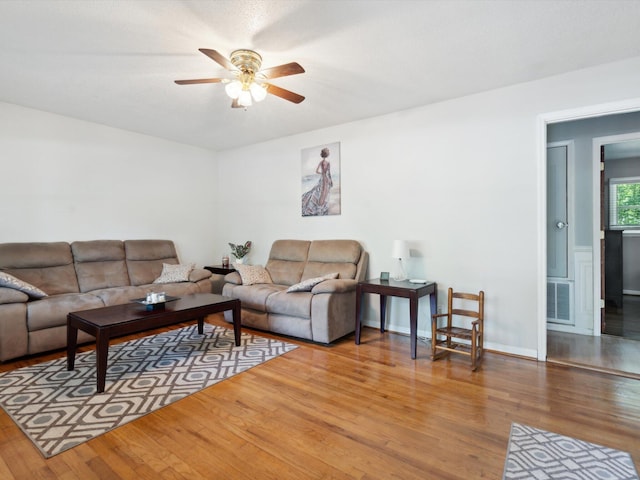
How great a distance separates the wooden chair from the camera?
9.48 feet

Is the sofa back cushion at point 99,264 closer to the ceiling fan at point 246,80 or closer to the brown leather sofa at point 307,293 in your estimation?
the brown leather sofa at point 307,293

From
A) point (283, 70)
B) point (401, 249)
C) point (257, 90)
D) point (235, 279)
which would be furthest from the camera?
point (235, 279)

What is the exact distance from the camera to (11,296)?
116 inches

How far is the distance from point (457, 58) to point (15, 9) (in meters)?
3.07

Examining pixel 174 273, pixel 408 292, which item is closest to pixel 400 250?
pixel 408 292

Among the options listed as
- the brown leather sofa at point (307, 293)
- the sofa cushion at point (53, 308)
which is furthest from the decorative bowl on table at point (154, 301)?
the brown leather sofa at point (307, 293)

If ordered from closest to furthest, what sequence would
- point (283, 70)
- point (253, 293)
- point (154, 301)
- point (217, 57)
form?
point (217, 57) < point (283, 70) < point (154, 301) < point (253, 293)

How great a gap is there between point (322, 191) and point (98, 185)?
298 cm

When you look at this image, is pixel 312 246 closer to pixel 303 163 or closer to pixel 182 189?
pixel 303 163

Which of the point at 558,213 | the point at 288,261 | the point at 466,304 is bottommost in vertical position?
the point at 466,304

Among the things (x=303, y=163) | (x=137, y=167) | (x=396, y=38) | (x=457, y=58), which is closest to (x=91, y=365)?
(x=137, y=167)

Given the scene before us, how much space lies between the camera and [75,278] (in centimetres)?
385

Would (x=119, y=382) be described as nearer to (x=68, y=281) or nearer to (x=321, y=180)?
(x=68, y=281)

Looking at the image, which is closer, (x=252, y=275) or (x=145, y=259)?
(x=252, y=275)
